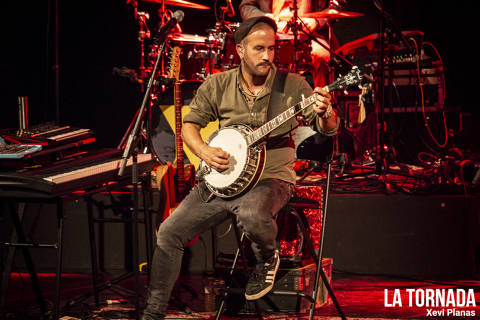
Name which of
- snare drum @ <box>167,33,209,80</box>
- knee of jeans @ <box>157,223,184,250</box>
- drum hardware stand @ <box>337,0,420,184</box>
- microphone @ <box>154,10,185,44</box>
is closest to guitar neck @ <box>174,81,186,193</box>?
snare drum @ <box>167,33,209,80</box>

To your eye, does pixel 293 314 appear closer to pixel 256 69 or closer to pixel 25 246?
pixel 256 69

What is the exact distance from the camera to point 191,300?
423 centimetres

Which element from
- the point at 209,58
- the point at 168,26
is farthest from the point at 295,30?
the point at 168,26

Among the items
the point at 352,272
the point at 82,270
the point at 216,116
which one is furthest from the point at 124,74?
the point at 352,272

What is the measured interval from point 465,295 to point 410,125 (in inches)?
139

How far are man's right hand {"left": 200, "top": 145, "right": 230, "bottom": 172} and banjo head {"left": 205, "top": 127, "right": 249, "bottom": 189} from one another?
0.03m

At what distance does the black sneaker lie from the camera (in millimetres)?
3090

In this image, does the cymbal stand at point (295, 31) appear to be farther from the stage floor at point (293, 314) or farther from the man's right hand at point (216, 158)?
the man's right hand at point (216, 158)

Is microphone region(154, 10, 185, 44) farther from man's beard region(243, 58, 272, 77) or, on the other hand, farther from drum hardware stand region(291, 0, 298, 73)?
drum hardware stand region(291, 0, 298, 73)

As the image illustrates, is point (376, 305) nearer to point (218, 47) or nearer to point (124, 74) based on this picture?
point (218, 47)

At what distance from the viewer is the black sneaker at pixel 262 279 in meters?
3.09

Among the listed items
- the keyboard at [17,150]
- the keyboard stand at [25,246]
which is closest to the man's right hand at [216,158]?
the keyboard stand at [25,246]

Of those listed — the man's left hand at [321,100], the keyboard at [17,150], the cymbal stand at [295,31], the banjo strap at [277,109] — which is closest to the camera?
the man's left hand at [321,100]

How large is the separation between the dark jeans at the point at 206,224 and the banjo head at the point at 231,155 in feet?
0.38
